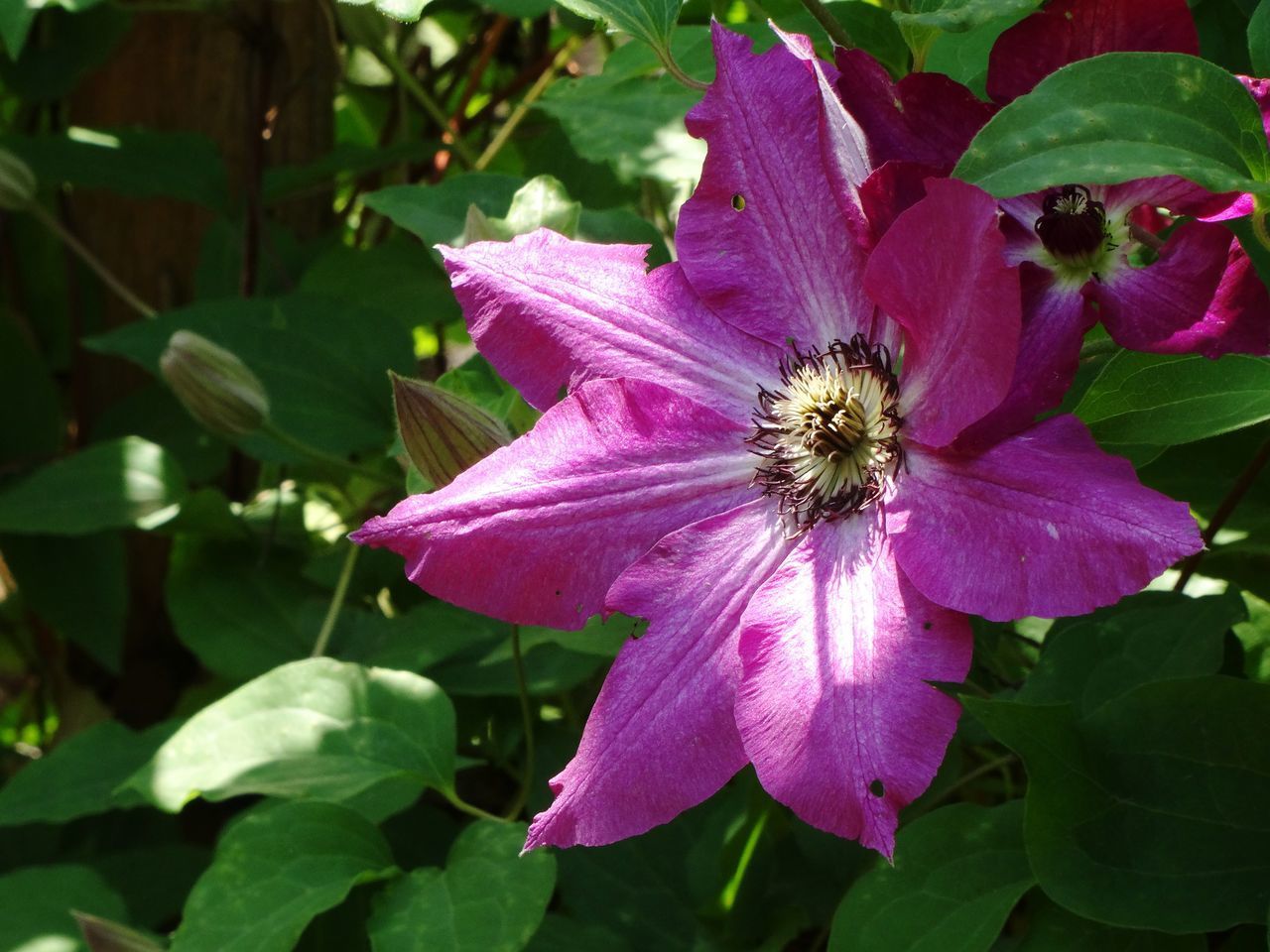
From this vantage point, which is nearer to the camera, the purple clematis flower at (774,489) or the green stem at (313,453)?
the purple clematis flower at (774,489)

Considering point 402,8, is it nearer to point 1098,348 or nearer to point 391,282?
point 1098,348

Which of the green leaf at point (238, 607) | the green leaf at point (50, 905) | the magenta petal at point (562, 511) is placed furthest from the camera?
the green leaf at point (238, 607)

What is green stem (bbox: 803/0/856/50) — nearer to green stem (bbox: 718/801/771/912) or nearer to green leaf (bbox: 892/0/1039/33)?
green leaf (bbox: 892/0/1039/33)

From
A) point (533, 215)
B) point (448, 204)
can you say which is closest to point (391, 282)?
point (448, 204)

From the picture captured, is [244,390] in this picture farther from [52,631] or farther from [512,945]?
[52,631]

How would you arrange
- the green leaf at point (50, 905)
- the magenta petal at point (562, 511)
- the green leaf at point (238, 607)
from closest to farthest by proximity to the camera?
the magenta petal at point (562, 511) → the green leaf at point (50, 905) → the green leaf at point (238, 607)

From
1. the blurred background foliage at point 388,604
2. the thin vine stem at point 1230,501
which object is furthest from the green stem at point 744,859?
the thin vine stem at point 1230,501

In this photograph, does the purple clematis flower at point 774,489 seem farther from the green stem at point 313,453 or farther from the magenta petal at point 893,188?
the green stem at point 313,453

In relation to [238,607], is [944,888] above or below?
above
